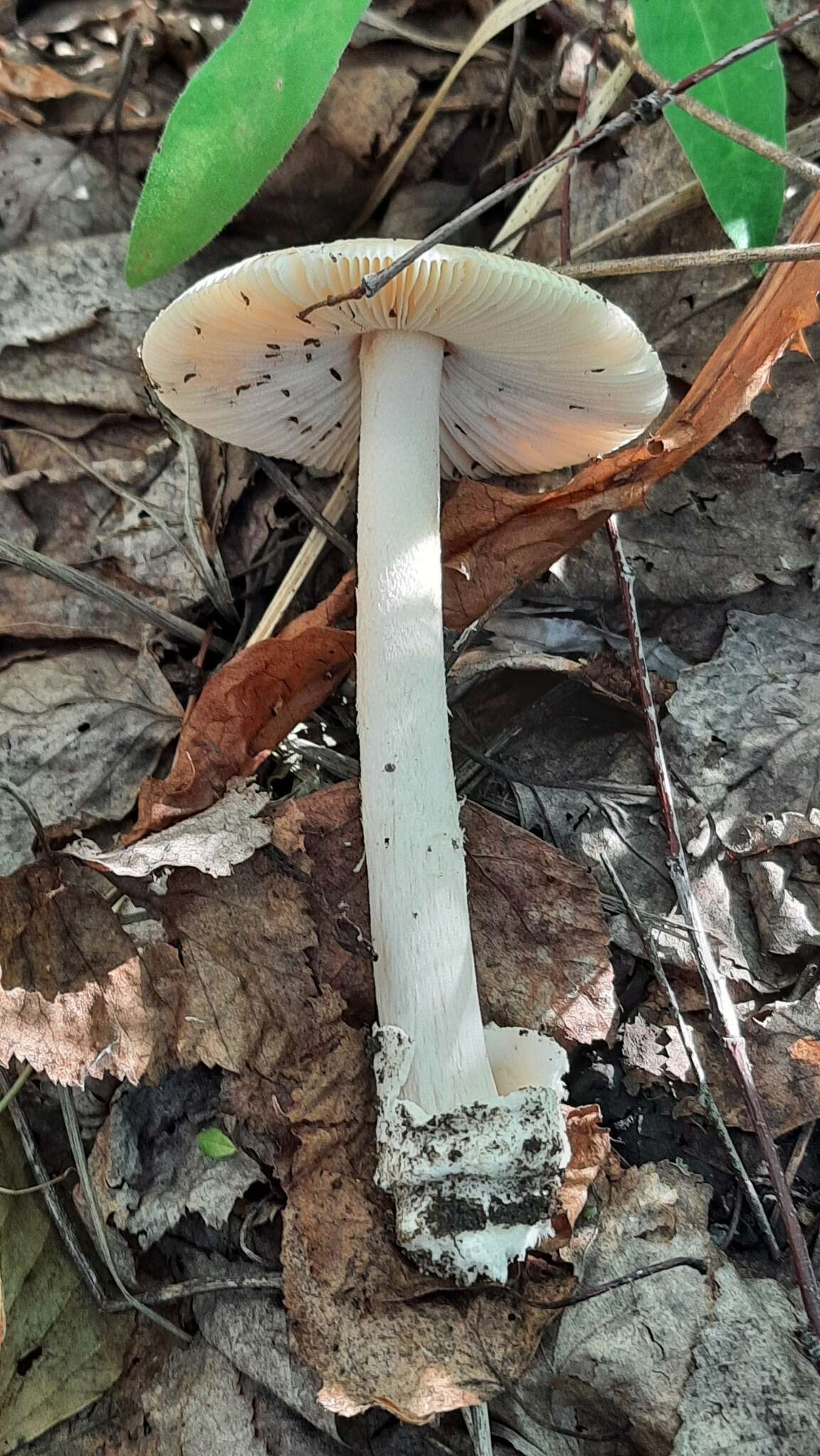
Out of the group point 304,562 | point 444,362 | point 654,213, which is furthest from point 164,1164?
point 654,213

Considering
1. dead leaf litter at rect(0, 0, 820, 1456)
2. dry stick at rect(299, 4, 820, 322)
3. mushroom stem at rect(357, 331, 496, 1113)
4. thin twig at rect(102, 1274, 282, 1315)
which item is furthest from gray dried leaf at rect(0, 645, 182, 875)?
dry stick at rect(299, 4, 820, 322)

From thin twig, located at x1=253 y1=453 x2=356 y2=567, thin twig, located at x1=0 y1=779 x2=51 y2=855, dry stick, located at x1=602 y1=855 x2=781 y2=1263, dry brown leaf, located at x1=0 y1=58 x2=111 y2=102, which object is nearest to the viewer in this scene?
dry stick, located at x1=602 y1=855 x2=781 y2=1263

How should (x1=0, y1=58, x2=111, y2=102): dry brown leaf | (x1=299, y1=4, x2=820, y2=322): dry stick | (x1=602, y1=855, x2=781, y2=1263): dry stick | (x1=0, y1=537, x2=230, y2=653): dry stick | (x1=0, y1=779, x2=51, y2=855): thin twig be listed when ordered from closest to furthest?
1. (x1=299, y1=4, x2=820, y2=322): dry stick
2. (x1=602, y1=855, x2=781, y2=1263): dry stick
3. (x1=0, y1=779, x2=51, y2=855): thin twig
4. (x1=0, y1=537, x2=230, y2=653): dry stick
5. (x1=0, y1=58, x2=111, y2=102): dry brown leaf

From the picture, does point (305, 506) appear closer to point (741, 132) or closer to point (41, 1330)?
point (741, 132)

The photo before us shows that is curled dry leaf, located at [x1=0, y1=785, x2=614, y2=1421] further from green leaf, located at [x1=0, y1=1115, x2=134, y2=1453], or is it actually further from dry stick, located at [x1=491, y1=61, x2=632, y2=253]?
dry stick, located at [x1=491, y1=61, x2=632, y2=253]

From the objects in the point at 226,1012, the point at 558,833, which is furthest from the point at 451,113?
the point at 226,1012

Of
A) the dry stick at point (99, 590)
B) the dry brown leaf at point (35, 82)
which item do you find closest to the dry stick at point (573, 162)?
the dry stick at point (99, 590)
